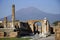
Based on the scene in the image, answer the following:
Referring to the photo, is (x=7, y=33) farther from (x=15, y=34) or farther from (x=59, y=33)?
(x=59, y=33)

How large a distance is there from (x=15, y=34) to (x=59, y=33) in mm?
22839

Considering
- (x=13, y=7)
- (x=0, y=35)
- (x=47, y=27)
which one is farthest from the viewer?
(x=47, y=27)

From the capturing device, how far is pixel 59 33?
3.93 m

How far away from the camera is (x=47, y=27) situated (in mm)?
42219

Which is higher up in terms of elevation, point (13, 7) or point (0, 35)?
point (13, 7)

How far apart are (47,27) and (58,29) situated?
126ft

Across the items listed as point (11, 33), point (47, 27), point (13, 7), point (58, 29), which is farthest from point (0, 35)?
point (58, 29)

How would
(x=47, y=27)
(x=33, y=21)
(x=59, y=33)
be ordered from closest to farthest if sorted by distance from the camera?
(x=59, y=33) → (x=47, y=27) → (x=33, y=21)

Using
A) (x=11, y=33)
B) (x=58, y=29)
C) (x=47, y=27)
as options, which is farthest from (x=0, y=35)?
(x=58, y=29)

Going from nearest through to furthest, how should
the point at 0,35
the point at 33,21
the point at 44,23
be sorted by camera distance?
the point at 0,35, the point at 44,23, the point at 33,21

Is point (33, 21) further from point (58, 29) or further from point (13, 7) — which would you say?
point (58, 29)

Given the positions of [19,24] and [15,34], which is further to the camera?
[19,24]

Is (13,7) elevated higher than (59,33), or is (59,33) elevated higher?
(13,7)

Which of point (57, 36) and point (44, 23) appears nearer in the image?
point (57, 36)
